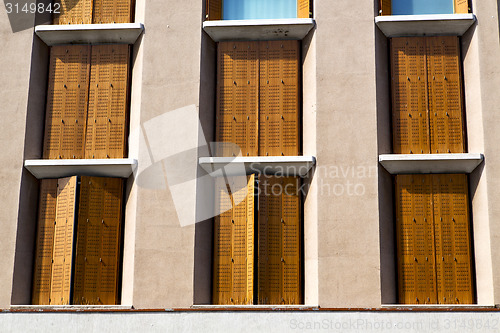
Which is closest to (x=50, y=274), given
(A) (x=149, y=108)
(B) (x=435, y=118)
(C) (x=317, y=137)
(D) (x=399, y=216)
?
(A) (x=149, y=108)

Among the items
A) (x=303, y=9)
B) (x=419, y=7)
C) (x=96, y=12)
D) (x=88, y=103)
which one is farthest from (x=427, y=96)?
(x=96, y=12)

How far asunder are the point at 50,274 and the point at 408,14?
592 inches

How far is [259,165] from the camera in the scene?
78.3 feet

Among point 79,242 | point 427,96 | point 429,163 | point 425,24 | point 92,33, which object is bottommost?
point 79,242

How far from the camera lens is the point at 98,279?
23203 millimetres

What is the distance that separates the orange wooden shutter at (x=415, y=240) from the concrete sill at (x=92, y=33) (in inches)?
409

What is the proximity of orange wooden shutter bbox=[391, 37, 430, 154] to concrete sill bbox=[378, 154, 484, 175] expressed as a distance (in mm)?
543

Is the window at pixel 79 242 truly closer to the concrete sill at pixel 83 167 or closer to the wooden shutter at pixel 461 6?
the concrete sill at pixel 83 167

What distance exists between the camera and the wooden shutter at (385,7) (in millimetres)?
24975

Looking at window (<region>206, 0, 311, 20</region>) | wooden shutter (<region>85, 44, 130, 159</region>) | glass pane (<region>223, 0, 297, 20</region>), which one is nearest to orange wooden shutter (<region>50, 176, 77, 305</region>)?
wooden shutter (<region>85, 44, 130, 159</region>)

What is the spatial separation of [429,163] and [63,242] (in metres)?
12.1

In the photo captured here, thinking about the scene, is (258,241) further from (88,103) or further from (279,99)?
(88,103)

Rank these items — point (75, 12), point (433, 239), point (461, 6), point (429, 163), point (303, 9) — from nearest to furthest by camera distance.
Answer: point (433, 239)
point (429, 163)
point (461, 6)
point (303, 9)
point (75, 12)

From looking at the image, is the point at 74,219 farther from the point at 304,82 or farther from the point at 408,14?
the point at 408,14
